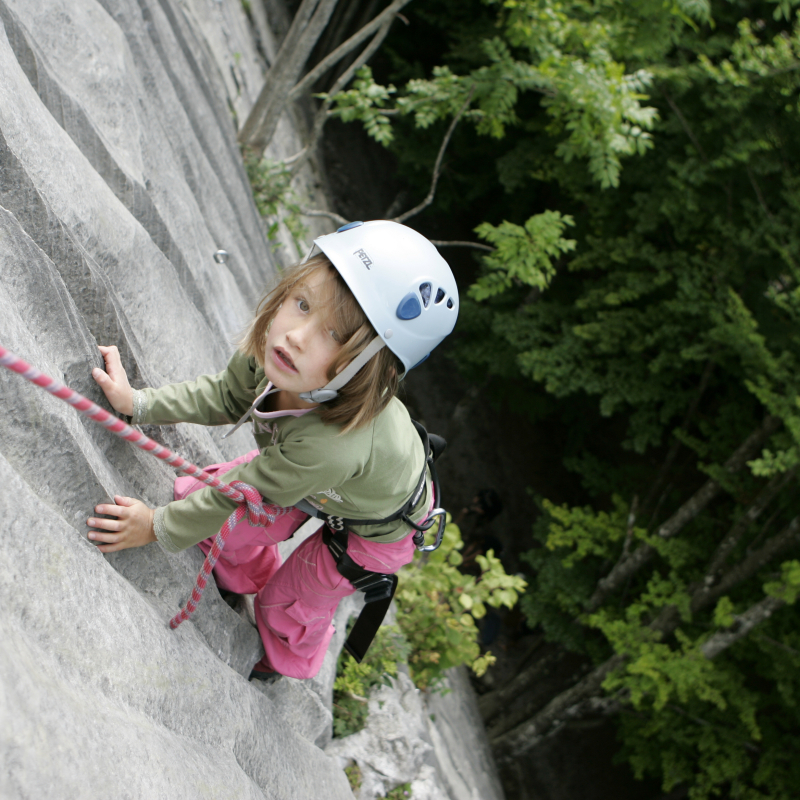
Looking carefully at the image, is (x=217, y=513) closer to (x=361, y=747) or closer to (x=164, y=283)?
(x=164, y=283)

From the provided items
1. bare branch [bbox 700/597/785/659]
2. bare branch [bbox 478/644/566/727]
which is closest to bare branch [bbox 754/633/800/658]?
bare branch [bbox 700/597/785/659]

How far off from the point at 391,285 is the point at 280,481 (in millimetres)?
654

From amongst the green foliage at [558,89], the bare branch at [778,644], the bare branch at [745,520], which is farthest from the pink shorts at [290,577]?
the bare branch at [778,644]

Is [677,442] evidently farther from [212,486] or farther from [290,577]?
[212,486]

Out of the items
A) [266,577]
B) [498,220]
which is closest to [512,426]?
[498,220]

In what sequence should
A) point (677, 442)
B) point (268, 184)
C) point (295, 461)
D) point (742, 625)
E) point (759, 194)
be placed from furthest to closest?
point (677, 442)
point (759, 194)
point (742, 625)
point (268, 184)
point (295, 461)

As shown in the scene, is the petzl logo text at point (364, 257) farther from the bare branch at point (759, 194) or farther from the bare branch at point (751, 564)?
the bare branch at point (759, 194)

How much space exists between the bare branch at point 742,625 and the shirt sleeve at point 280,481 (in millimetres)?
6663

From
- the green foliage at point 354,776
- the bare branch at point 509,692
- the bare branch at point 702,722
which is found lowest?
the bare branch at point 509,692

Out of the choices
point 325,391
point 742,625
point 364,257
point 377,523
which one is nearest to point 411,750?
point 377,523

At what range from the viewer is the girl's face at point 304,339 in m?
1.82

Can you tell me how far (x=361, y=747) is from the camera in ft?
12.9

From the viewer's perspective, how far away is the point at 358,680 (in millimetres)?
4023

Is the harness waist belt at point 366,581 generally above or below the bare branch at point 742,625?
above
